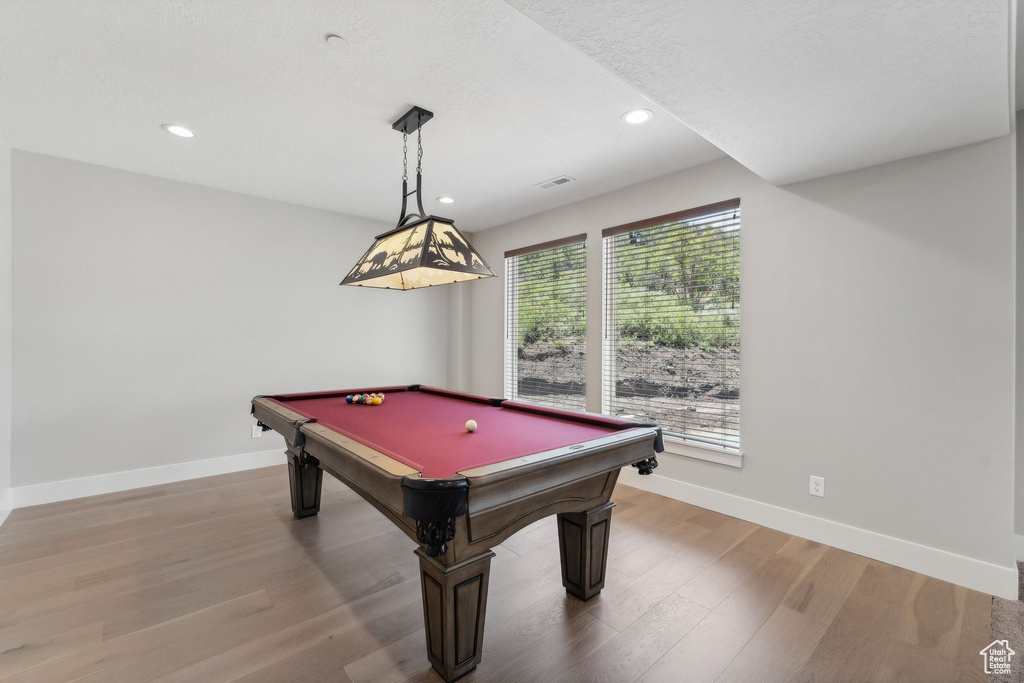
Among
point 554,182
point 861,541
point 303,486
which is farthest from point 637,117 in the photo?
point 303,486

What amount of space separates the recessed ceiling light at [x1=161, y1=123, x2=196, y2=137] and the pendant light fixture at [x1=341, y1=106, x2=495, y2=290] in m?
1.36

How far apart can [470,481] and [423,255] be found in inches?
50.2

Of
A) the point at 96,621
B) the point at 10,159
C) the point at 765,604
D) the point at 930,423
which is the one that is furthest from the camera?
the point at 10,159

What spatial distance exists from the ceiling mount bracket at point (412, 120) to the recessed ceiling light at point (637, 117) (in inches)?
44.7

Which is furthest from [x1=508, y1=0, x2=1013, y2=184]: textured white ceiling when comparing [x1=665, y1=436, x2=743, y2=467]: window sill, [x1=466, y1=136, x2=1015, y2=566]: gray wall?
[x1=665, y1=436, x2=743, y2=467]: window sill

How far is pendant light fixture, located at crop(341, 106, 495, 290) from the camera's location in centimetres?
227

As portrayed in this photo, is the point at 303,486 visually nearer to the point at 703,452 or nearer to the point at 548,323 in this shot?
the point at 548,323

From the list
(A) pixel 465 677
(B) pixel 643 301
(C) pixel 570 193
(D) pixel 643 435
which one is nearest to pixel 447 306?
(C) pixel 570 193

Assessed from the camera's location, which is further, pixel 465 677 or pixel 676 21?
pixel 465 677

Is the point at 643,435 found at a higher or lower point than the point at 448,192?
lower

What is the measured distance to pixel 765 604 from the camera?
6.55ft

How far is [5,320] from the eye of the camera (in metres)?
2.99

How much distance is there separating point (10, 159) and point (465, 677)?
14.7ft

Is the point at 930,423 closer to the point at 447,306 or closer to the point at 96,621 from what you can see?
the point at 96,621
